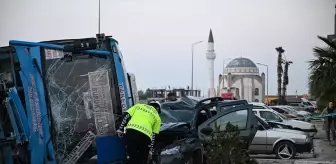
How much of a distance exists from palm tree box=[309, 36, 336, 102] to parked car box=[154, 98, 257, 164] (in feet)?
20.6

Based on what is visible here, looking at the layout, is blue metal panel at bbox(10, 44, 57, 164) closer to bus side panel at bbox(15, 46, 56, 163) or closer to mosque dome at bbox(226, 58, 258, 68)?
bus side panel at bbox(15, 46, 56, 163)

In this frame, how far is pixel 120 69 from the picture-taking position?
23.0ft

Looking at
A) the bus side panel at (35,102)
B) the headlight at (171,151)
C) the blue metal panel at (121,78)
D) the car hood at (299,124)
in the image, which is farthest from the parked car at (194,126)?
the car hood at (299,124)

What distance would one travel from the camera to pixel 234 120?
10891mm

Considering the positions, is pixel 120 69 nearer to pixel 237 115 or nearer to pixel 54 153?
pixel 54 153

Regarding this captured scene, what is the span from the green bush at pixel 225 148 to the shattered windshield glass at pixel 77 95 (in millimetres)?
3321

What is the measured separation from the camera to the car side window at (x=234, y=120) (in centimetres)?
1038

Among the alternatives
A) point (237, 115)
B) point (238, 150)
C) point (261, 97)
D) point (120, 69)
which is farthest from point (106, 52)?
point (261, 97)

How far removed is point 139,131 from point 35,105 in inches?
62.9

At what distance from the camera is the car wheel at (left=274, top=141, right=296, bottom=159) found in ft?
47.3

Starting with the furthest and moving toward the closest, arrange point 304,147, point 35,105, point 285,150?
point 285,150, point 304,147, point 35,105

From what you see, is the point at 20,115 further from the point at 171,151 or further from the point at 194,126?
the point at 194,126

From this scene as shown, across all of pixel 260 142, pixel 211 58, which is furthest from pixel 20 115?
pixel 211 58

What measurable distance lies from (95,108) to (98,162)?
2.34 feet
